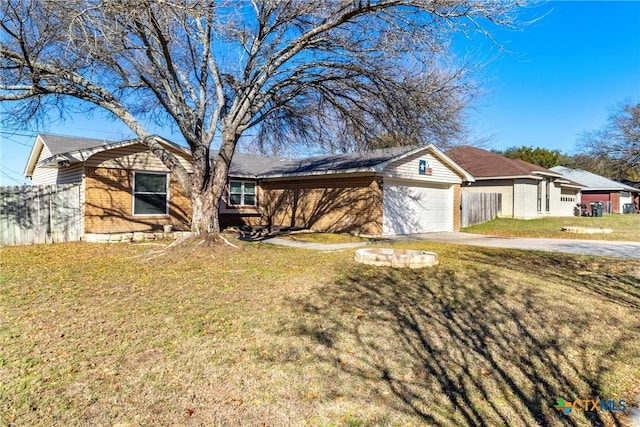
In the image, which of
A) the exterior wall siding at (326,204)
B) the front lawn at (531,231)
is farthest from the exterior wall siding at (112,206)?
the front lawn at (531,231)

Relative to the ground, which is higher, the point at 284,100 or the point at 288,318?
the point at 284,100

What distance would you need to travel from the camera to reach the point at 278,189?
1881cm

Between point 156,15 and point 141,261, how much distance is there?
191 inches

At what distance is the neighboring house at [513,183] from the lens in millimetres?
23453

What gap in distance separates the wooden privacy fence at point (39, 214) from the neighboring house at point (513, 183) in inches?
714

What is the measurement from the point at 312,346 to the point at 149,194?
11.9m

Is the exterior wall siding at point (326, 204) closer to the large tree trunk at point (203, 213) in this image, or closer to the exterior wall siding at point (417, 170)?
Result: the exterior wall siding at point (417, 170)

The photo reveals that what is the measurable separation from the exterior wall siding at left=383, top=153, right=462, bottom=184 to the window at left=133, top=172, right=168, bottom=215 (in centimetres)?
809

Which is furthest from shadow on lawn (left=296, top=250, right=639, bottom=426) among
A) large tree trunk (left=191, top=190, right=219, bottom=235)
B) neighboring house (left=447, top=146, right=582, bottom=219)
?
neighboring house (left=447, top=146, right=582, bottom=219)

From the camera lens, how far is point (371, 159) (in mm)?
15984

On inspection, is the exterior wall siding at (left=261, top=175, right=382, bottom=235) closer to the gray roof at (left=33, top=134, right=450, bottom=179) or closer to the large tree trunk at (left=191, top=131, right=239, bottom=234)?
the gray roof at (left=33, top=134, right=450, bottom=179)

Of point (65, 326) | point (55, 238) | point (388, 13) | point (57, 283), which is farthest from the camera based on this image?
point (55, 238)

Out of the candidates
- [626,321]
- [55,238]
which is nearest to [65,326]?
[626,321]

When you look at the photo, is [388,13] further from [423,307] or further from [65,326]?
[65,326]
